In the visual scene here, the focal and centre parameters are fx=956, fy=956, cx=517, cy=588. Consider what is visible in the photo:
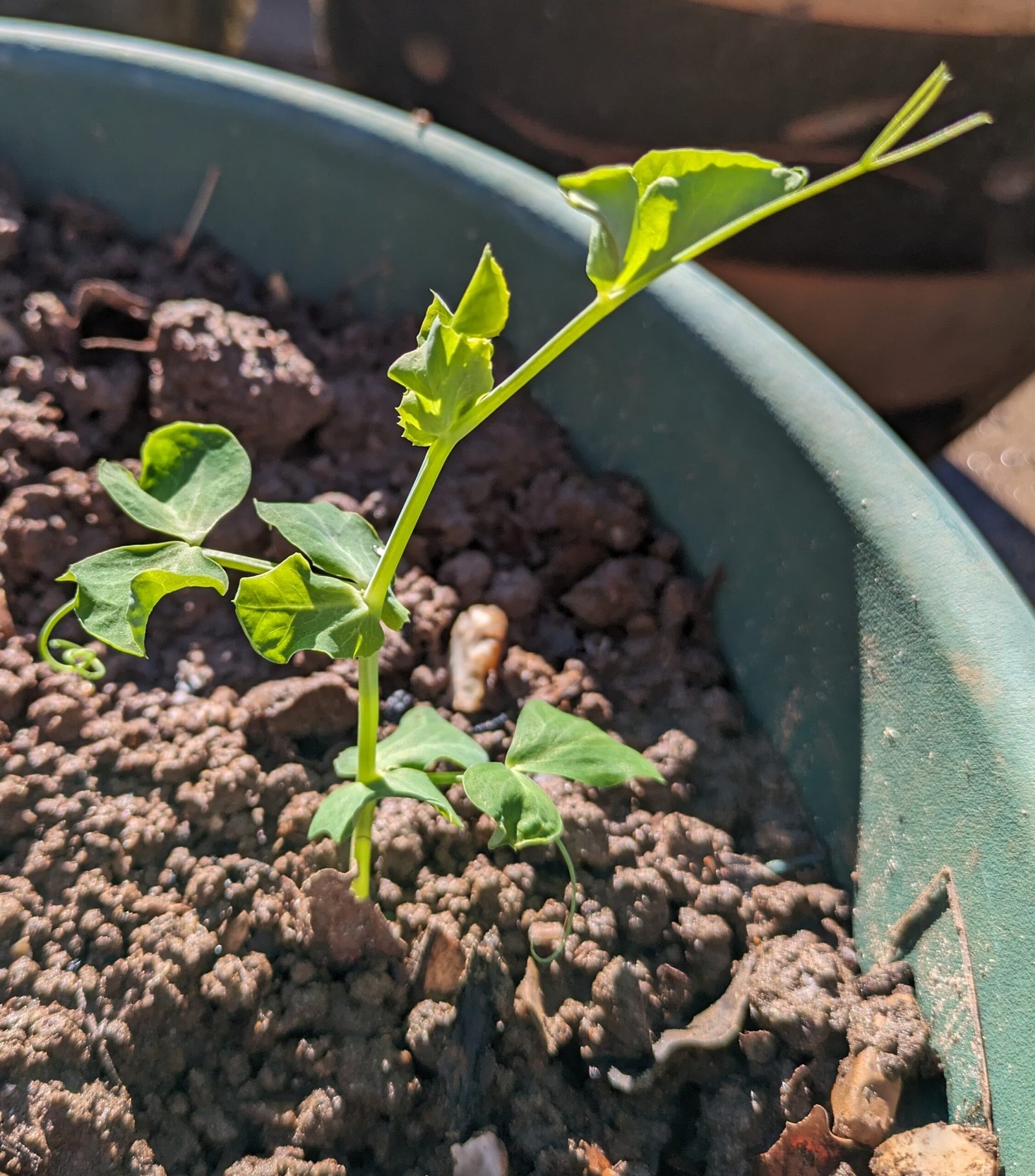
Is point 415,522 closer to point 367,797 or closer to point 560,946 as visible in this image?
point 367,797

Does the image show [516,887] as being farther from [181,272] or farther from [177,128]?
[177,128]

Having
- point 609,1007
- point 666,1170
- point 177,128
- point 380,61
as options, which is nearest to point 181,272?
point 177,128

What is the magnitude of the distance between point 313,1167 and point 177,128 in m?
1.00

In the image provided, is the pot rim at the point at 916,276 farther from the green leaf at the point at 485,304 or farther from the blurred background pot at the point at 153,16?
the blurred background pot at the point at 153,16

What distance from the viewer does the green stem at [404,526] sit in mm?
530

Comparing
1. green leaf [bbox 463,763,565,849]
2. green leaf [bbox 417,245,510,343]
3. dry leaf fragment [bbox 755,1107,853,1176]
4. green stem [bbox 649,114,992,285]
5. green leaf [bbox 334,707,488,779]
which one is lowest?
dry leaf fragment [bbox 755,1107,853,1176]

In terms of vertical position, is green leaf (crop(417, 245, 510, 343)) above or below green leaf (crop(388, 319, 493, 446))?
above

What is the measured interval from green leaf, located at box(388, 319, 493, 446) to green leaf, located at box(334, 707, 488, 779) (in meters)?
0.24

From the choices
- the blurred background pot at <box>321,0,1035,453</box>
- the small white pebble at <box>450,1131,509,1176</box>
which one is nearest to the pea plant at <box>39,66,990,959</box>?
the small white pebble at <box>450,1131,509,1176</box>

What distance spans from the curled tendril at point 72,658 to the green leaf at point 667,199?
48cm

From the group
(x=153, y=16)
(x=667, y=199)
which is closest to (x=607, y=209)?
(x=667, y=199)

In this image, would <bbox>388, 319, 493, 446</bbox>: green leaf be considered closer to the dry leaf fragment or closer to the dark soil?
the dark soil

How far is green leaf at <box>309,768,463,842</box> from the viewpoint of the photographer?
594 millimetres

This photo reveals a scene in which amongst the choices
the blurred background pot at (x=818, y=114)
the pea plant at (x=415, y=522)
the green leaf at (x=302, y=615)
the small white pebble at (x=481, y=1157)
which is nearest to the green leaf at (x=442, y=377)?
the pea plant at (x=415, y=522)
